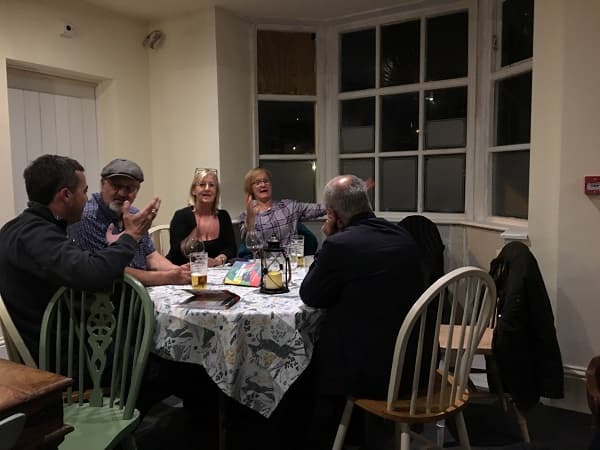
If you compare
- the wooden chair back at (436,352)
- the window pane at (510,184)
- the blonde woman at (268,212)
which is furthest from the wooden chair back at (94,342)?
the window pane at (510,184)

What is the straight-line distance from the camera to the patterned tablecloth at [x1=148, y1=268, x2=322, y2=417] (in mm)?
Answer: 1714

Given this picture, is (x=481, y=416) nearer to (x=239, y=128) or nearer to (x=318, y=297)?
(x=318, y=297)

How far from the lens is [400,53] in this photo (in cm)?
399

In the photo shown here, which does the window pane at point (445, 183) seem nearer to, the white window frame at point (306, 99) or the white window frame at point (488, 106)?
the white window frame at point (488, 106)

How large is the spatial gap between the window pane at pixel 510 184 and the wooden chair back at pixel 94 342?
2622 millimetres

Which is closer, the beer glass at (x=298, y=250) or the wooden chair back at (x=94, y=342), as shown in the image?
the wooden chair back at (x=94, y=342)

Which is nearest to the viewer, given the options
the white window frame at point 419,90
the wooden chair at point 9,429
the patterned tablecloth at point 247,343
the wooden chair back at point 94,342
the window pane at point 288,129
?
the wooden chair at point 9,429

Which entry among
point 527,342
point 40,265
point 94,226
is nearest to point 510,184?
point 527,342

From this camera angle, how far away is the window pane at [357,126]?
13.7ft

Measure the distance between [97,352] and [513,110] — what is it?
2991mm

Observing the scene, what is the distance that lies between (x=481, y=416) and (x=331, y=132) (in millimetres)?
2623

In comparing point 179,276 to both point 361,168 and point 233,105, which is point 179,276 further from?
point 361,168

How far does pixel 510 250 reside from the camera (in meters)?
2.23

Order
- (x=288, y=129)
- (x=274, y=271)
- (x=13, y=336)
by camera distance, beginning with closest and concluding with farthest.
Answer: (x=13, y=336) < (x=274, y=271) < (x=288, y=129)
